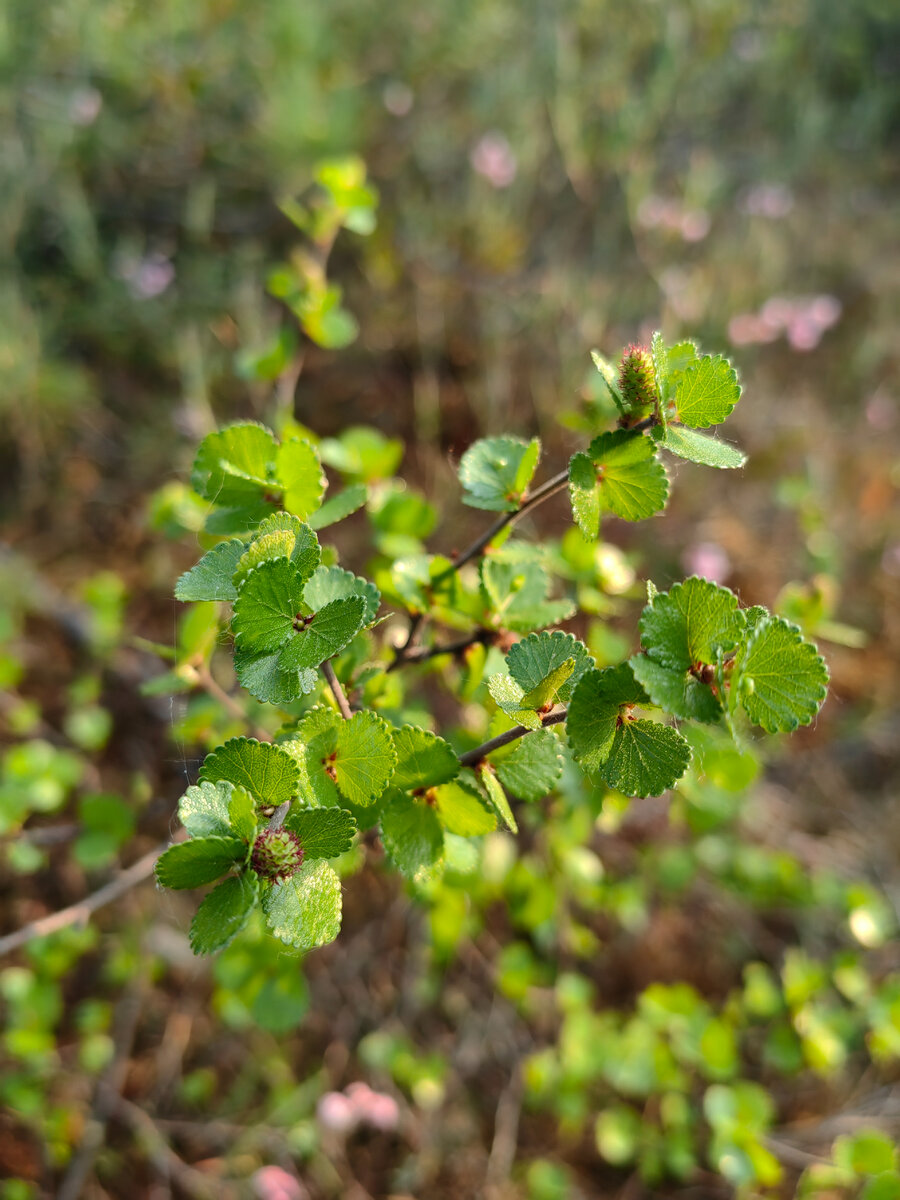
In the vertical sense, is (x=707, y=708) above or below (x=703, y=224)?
above

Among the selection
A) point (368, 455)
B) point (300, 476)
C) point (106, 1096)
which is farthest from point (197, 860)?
point (106, 1096)

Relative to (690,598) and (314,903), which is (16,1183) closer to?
(314,903)

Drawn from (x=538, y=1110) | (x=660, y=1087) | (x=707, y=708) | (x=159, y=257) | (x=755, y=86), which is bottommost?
(x=538, y=1110)

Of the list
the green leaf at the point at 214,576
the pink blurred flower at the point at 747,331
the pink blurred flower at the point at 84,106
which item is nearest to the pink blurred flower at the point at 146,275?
the pink blurred flower at the point at 84,106

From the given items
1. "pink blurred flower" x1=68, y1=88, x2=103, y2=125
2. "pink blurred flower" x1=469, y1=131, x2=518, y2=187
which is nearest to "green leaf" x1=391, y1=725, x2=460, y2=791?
"pink blurred flower" x1=469, y1=131, x2=518, y2=187

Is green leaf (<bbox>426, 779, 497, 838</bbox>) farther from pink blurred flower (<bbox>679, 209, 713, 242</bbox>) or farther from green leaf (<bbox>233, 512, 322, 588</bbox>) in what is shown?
pink blurred flower (<bbox>679, 209, 713, 242</bbox>)

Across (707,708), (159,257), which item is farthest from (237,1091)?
(159,257)

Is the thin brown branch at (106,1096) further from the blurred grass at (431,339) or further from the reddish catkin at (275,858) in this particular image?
the reddish catkin at (275,858)
